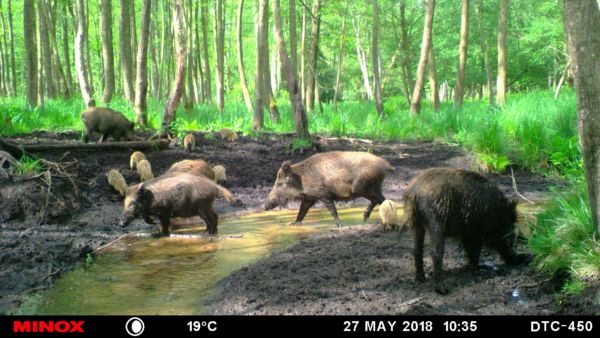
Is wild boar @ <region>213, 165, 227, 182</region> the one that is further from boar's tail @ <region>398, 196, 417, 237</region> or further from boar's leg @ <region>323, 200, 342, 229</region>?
boar's tail @ <region>398, 196, 417, 237</region>

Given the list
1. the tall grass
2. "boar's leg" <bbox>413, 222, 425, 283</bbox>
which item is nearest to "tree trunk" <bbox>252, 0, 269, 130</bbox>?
the tall grass

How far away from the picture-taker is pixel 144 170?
34.1 feet

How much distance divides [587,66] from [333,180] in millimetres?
4889

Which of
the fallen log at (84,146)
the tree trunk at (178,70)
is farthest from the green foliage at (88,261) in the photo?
the tree trunk at (178,70)

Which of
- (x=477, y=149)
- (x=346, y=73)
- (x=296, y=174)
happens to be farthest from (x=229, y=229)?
(x=346, y=73)

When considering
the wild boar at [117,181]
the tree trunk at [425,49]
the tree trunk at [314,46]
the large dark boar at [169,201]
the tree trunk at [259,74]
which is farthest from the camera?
the tree trunk at [314,46]

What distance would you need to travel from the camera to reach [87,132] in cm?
1197

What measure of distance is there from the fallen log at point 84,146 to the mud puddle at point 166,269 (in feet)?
10.5

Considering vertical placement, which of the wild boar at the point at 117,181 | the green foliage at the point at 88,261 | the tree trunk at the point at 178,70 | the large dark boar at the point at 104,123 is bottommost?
the green foliage at the point at 88,261

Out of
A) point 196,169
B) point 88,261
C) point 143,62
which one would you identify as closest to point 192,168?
point 196,169
